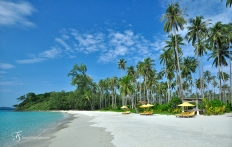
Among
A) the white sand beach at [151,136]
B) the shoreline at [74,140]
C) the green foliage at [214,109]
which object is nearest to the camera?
the white sand beach at [151,136]

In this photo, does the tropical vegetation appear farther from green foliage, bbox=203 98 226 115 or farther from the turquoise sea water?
the turquoise sea water

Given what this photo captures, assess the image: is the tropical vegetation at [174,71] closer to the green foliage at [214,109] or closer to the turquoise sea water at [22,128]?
the green foliage at [214,109]

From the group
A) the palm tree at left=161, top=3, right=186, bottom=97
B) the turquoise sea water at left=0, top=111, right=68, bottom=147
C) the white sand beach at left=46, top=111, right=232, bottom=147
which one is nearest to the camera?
the white sand beach at left=46, top=111, right=232, bottom=147

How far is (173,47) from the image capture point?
3900 cm

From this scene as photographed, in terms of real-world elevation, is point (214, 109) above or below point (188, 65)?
below

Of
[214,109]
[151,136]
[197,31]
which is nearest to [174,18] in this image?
[197,31]

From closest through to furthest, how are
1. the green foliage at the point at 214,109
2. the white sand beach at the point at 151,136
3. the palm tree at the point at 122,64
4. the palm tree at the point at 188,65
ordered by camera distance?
the white sand beach at the point at 151,136 < the green foliage at the point at 214,109 < the palm tree at the point at 188,65 < the palm tree at the point at 122,64

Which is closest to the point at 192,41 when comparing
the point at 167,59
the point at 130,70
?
the point at 167,59

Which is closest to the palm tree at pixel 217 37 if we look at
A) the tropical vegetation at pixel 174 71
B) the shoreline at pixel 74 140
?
the tropical vegetation at pixel 174 71

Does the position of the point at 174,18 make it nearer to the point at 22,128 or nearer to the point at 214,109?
the point at 214,109

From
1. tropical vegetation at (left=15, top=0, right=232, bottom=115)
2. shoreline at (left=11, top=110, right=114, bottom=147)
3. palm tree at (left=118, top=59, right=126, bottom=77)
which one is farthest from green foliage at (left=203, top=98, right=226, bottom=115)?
palm tree at (left=118, top=59, right=126, bottom=77)

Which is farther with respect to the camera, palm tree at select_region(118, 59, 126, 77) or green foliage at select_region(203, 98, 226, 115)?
palm tree at select_region(118, 59, 126, 77)

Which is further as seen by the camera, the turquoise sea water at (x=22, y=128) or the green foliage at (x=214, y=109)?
the green foliage at (x=214, y=109)

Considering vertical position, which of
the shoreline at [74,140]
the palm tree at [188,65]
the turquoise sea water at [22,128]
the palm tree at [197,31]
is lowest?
the turquoise sea water at [22,128]
